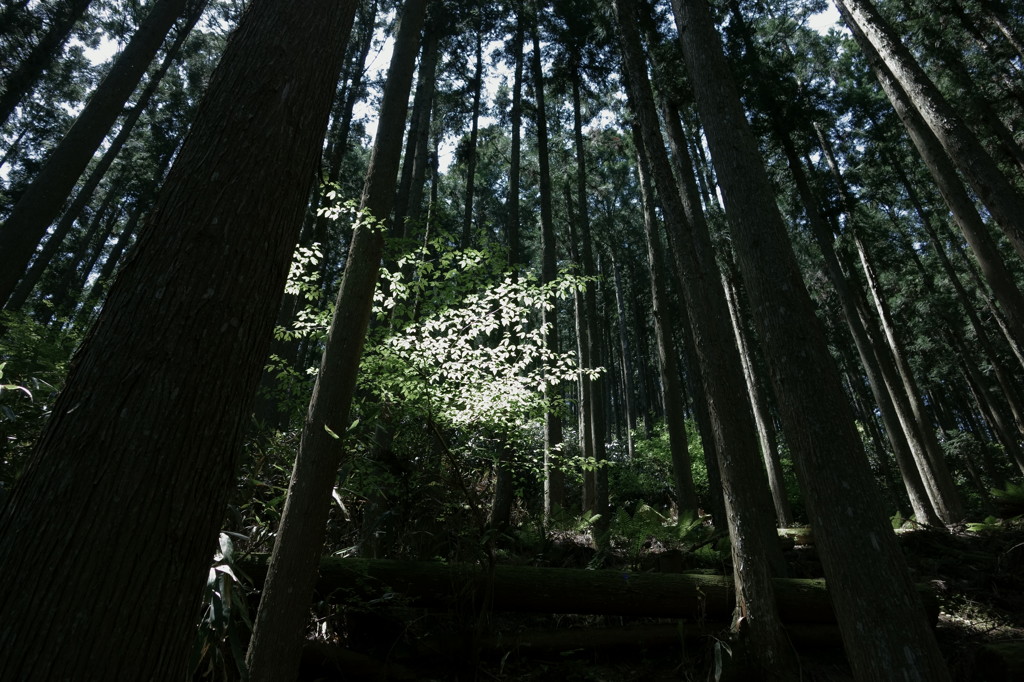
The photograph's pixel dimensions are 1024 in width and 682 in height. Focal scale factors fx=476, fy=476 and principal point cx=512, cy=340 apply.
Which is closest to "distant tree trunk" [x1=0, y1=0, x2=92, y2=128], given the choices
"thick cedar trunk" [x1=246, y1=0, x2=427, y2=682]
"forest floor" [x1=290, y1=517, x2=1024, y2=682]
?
"thick cedar trunk" [x1=246, y1=0, x2=427, y2=682]

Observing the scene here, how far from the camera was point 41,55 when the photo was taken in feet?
46.2

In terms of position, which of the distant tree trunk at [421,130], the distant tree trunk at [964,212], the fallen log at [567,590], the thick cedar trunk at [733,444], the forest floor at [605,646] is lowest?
the forest floor at [605,646]

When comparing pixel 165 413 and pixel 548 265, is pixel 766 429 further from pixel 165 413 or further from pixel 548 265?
pixel 165 413

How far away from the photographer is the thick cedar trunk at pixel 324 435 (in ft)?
11.7

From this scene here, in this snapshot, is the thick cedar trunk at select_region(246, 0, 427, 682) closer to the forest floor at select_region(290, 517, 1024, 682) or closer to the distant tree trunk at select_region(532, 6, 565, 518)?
the forest floor at select_region(290, 517, 1024, 682)

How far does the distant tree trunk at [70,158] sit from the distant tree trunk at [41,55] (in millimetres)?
8570

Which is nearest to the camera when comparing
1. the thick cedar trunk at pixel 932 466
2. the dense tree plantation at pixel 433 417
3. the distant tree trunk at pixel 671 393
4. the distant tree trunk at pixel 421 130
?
the dense tree plantation at pixel 433 417

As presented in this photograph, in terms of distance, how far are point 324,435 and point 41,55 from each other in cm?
1831

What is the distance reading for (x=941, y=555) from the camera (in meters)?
7.62

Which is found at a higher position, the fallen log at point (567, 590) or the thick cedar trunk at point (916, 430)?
the thick cedar trunk at point (916, 430)

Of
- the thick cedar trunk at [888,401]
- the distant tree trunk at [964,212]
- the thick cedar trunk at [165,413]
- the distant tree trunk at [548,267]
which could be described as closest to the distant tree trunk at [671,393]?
the distant tree trunk at [548,267]

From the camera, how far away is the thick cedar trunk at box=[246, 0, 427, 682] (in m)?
3.58

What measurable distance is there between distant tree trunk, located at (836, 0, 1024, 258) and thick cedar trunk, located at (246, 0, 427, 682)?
744 centimetres

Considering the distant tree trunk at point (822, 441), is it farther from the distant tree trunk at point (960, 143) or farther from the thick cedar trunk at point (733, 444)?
the distant tree trunk at point (960, 143)
